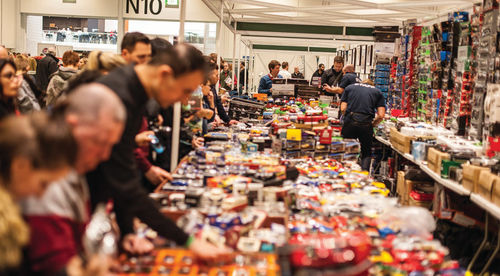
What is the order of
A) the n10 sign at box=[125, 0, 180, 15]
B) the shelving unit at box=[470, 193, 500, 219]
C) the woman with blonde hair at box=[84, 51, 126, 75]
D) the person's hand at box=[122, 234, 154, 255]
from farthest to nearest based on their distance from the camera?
the n10 sign at box=[125, 0, 180, 15] → the shelving unit at box=[470, 193, 500, 219] → the woman with blonde hair at box=[84, 51, 126, 75] → the person's hand at box=[122, 234, 154, 255]

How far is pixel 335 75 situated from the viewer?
12.8 meters

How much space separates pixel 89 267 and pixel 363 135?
770 cm

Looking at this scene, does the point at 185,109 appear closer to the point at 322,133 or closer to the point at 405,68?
the point at 322,133

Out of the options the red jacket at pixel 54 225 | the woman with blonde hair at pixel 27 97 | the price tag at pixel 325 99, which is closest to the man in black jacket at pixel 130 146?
the red jacket at pixel 54 225

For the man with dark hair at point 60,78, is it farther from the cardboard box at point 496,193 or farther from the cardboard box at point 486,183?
the cardboard box at point 496,193

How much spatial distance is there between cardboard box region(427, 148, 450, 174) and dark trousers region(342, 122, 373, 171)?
9.67 ft

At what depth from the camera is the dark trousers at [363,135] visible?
9.10m

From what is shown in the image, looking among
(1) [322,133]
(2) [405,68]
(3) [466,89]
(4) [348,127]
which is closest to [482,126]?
(3) [466,89]

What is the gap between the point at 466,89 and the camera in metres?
7.24

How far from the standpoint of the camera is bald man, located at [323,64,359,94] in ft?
36.9

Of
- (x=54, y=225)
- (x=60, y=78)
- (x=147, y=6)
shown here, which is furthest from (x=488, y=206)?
(x=147, y=6)

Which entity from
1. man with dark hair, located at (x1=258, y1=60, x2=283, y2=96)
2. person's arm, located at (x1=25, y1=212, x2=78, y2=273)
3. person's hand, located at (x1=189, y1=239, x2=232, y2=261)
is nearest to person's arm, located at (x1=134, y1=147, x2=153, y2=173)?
person's hand, located at (x1=189, y1=239, x2=232, y2=261)

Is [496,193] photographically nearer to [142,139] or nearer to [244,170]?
[244,170]

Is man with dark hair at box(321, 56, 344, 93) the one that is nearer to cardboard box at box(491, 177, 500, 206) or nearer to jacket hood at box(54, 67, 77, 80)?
jacket hood at box(54, 67, 77, 80)
